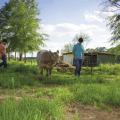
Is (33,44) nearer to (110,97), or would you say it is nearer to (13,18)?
(13,18)

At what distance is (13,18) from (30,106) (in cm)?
4950

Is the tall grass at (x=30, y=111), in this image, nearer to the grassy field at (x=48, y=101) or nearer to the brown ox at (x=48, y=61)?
the grassy field at (x=48, y=101)

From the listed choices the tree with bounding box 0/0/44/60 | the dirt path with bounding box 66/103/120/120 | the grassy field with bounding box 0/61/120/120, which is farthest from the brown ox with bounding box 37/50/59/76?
the tree with bounding box 0/0/44/60

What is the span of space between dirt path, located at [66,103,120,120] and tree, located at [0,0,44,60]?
153 feet

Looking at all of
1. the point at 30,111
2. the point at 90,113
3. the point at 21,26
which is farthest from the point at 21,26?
the point at 30,111

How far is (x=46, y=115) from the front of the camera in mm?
6430

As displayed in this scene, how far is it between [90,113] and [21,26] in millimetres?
47510

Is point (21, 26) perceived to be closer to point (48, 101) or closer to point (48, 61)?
point (48, 61)

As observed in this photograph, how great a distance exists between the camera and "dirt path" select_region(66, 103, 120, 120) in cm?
723

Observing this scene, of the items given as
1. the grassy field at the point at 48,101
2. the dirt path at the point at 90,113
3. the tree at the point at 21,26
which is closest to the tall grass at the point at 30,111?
the grassy field at the point at 48,101

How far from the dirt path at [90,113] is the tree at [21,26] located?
4663 cm

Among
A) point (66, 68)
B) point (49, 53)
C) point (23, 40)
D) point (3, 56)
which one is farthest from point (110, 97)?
point (23, 40)

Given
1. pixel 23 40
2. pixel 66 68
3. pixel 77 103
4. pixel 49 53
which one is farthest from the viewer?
pixel 23 40

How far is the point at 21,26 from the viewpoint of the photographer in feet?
179
